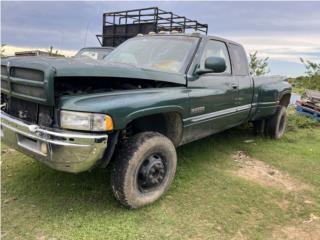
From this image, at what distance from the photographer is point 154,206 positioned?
11.3 feet

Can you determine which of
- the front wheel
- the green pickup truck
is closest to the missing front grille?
the green pickup truck

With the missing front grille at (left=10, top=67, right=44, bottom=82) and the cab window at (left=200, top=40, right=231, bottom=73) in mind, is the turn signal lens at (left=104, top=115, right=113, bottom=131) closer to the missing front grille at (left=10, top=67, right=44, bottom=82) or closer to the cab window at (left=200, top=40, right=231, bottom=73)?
the missing front grille at (left=10, top=67, right=44, bottom=82)

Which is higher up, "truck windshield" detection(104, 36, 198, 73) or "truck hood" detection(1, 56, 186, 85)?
"truck windshield" detection(104, 36, 198, 73)

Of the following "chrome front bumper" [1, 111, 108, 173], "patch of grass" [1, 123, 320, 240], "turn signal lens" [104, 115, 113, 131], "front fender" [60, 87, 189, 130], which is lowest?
"patch of grass" [1, 123, 320, 240]

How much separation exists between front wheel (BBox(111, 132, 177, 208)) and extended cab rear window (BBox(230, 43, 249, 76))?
2.11 metres

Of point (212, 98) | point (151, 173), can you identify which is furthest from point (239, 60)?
point (151, 173)

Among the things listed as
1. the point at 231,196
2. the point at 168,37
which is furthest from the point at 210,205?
the point at 168,37

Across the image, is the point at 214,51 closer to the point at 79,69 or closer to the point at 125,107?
the point at 125,107

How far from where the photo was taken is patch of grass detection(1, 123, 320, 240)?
298 centimetres

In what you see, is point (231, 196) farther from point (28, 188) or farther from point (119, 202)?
point (28, 188)

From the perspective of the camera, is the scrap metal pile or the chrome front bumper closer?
the chrome front bumper

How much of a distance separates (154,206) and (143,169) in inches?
16.4

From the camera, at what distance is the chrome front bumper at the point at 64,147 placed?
2803 millimetres

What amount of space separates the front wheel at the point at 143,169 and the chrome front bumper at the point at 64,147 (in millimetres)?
320
